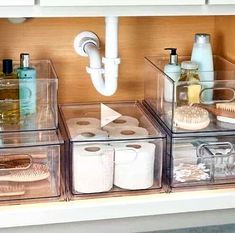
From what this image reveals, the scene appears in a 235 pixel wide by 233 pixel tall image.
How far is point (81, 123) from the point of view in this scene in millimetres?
1331

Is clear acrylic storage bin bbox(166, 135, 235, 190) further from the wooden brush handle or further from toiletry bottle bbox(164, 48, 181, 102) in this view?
toiletry bottle bbox(164, 48, 181, 102)

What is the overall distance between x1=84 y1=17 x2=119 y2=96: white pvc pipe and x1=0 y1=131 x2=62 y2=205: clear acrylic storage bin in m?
0.22

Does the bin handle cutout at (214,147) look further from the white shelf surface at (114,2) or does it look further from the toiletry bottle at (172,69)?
the white shelf surface at (114,2)

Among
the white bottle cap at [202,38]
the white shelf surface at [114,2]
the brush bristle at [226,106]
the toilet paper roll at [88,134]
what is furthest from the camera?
the white bottle cap at [202,38]

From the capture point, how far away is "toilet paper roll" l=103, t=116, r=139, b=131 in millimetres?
1323

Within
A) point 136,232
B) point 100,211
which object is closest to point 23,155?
point 100,211

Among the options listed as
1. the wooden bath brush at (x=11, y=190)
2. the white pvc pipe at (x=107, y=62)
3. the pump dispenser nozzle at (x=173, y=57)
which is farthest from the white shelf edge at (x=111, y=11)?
the wooden bath brush at (x=11, y=190)

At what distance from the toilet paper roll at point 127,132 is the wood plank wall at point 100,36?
23cm

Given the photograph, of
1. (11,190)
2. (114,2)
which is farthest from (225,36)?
(11,190)

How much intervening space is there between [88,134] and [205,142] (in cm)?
27

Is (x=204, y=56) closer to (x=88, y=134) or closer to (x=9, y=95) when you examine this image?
(x=88, y=134)

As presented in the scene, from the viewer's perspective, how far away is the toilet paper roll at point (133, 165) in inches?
47.6

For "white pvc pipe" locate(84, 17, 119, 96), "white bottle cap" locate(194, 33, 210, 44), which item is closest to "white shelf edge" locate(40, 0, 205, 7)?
"white pvc pipe" locate(84, 17, 119, 96)

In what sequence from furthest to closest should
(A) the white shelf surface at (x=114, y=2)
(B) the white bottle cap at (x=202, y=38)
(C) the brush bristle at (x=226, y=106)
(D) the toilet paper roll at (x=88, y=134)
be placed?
(B) the white bottle cap at (x=202, y=38)
(C) the brush bristle at (x=226, y=106)
(D) the toilet paper roll at (x=88, y=134)
(A) the white shelf surface at (x=114, y=2)
